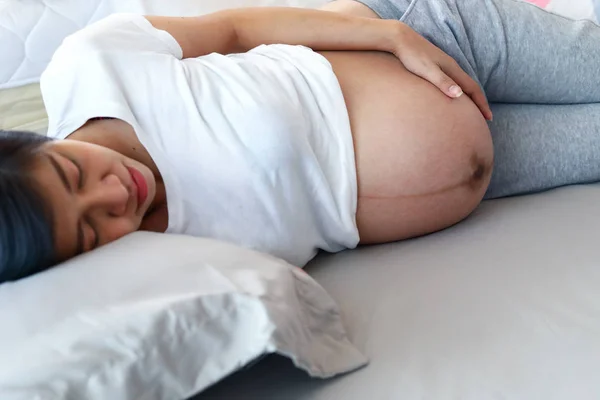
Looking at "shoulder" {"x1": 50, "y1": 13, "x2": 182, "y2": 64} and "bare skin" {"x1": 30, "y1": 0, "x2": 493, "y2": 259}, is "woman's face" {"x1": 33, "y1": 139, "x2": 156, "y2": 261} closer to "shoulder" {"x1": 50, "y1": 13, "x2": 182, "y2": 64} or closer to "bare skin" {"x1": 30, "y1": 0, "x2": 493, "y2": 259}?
"bare skin" {"x1": 30, "y1": 0, "x2": 493, "y2": 259}

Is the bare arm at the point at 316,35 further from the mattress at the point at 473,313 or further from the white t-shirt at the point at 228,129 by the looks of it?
the mattress at the point at 473,313

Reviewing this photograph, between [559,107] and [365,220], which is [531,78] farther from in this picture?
[365,220]

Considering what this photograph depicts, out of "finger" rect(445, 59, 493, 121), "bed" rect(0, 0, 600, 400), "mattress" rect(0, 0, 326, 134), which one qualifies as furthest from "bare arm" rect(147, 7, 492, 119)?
"mattress" rect(0, 0, 326, 134)

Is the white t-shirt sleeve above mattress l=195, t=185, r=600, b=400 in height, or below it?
above

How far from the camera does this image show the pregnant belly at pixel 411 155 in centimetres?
82

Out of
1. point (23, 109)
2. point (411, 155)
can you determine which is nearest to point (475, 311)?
point (411, 155)

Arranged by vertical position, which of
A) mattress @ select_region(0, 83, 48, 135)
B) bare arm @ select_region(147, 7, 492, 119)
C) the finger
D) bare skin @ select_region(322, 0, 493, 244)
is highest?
bare arm @ select_region(147, 7, 492, 119)

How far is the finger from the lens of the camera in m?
0.91

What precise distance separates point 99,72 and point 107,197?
0.21 metres

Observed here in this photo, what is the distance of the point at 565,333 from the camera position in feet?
2.04

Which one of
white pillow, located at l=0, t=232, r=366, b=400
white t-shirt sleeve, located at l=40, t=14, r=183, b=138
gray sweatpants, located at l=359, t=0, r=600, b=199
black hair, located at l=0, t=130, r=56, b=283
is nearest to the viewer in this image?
white pillow, located at l=0, t=232, r=366, b=400

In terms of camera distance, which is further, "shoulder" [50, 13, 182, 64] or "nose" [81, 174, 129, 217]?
"shoulder" [50, 13, 182, 64]

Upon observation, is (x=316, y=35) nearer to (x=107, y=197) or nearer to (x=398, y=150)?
(x=398, y=150)

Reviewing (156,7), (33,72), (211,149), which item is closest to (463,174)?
(211,149)
